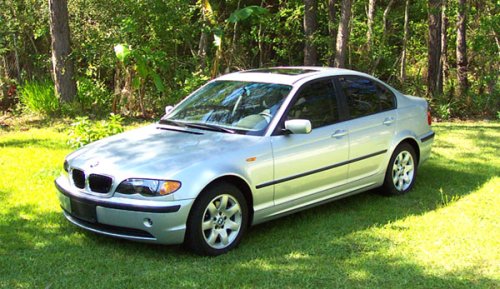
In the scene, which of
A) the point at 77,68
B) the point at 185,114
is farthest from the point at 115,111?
the point at 185,114

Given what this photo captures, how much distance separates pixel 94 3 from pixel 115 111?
3.00 meters

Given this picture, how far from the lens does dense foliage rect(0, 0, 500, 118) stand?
13.2 m

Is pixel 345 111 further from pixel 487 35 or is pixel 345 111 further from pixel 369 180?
pixel 487 35

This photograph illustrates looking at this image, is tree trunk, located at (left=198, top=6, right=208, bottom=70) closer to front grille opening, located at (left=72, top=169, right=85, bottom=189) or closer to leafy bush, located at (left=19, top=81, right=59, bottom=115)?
leafy bush, located at (left=19, top=81, right=59, bottom=115)

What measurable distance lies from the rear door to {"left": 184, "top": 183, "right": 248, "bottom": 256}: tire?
1.62 m

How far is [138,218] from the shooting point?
4902 mm

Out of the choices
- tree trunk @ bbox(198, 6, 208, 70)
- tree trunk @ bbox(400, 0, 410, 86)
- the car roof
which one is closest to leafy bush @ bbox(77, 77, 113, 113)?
tree trunk @ bbox(198, 6, 208, 70)

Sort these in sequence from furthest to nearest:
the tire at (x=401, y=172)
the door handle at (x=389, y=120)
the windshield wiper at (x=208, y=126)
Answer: the tire at (x=401, y=172) → the door handle at (x=389, y=120) → the windshield wiper at (x=208, y=126)

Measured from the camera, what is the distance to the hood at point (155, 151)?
16.5 feet

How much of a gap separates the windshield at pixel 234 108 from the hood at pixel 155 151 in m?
0.20

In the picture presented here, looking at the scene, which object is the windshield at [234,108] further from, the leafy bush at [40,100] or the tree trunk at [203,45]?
the tree trunk at [203,45]

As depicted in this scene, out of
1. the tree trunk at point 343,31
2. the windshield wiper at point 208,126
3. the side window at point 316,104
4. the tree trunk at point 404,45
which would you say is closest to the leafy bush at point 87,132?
the windshield wiper at point 208,126

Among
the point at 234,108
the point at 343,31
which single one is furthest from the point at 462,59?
the point at 234,108

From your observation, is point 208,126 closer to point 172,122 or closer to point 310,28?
point 172,122
